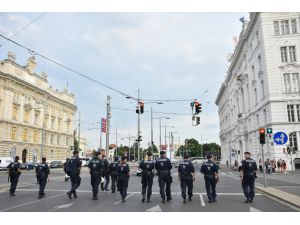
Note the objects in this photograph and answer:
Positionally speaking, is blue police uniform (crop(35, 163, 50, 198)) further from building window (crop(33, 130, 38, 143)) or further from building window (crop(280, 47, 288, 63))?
building window (crop(33, 130, 38, 143))

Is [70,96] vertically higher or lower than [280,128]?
higher

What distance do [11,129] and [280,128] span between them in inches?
1909

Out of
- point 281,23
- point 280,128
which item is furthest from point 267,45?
point 280,128

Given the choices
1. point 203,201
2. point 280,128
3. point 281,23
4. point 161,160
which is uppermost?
point 281,23

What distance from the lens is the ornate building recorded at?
57.5m

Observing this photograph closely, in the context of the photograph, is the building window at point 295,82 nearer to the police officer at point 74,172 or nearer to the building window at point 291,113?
the building window at point 291,113

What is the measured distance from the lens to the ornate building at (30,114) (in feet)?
189

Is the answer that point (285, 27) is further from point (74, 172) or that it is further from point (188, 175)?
point (74, 172)

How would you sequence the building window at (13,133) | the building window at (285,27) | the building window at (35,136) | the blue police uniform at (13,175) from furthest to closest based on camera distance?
the building window at (35,136), the building window at (13,133), the building window at (285,27), the blue police uniform at (13,175)

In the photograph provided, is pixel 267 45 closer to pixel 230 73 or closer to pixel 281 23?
pixel 281 23

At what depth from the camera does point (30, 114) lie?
67000 millimetres

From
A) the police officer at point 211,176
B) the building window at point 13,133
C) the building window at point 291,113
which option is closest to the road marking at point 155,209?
the police officer at point 211,176

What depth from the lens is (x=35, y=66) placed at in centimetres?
6775

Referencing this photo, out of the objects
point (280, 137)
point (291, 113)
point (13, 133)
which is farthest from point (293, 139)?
point (13, 133)
